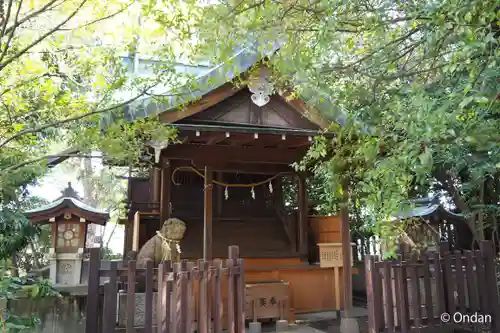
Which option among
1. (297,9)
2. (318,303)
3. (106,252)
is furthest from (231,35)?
(106,252)

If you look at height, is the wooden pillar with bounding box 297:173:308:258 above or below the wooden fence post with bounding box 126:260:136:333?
above

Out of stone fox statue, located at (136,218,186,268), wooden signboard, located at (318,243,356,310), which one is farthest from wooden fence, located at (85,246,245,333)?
wooden signboard, located at (318,243,356,310)

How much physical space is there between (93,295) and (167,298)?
1125 millimetres

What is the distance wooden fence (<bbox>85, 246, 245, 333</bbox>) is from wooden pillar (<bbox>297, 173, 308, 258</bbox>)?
139 inches

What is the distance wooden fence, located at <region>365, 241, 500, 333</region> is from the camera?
4551 millimetres

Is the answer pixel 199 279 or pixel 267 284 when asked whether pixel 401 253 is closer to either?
pixel 267 284

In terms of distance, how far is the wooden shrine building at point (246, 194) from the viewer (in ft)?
20.2

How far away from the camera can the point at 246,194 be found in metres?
8.71

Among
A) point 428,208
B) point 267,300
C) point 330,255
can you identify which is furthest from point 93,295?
point 428,208

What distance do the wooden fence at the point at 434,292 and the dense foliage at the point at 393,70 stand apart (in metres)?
1.37

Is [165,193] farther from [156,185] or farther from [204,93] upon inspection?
[204,93]

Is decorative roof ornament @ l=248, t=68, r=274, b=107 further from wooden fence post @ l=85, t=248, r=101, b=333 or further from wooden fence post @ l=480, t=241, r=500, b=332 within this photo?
wooden fence post @ l=480, t=241, r=500, b=332

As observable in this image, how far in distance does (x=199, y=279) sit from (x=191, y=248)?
3.29m

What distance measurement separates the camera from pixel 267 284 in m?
6.19
